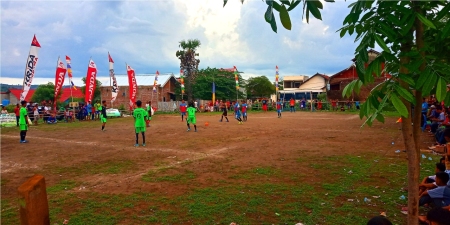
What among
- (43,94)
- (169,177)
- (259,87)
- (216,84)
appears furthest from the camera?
(259,87)

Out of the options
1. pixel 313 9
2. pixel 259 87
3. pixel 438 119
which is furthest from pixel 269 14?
pixel 259 87

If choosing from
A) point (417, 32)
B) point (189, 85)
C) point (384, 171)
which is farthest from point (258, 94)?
point (417, 32)

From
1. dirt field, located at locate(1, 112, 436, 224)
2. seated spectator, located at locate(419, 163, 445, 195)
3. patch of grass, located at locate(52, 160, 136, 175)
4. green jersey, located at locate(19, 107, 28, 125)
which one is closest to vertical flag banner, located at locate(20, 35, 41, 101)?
green jersey, located at locate(19, 107, 28, 125)

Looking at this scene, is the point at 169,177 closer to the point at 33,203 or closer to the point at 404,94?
the point at 33,203

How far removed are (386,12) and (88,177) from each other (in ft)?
24.4

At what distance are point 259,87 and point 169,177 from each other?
1969 inches

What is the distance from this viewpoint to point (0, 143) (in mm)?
14445

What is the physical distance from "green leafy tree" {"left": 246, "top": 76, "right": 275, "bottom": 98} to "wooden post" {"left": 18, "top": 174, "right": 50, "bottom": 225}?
54.1m

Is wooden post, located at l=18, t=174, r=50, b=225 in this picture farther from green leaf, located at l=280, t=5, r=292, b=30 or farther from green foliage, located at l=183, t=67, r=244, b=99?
green foliage, located at l=183, t=67, r=244, b=99

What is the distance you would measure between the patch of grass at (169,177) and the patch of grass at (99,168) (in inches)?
40.1

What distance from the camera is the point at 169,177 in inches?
290

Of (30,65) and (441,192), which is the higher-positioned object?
(30,65)

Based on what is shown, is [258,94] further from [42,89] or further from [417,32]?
[417,32]

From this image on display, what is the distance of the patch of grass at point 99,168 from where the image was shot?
8.23 meters
